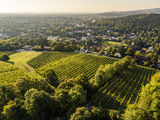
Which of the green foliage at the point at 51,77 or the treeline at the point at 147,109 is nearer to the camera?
the treeline at the point at 147,109

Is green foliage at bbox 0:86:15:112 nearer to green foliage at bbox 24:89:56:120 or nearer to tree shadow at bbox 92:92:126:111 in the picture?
green foliage at bbox 24:89:56:120

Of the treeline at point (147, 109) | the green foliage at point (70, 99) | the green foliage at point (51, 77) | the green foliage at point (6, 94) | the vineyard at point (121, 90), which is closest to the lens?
the treeline at point (147, 109)

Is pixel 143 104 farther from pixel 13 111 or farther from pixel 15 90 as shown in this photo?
pixel 15 90

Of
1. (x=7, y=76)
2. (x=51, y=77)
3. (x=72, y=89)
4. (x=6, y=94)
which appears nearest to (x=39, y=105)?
(x=72, y=89)

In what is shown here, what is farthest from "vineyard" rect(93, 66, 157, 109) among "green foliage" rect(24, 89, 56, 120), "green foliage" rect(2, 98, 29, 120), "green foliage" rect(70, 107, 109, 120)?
"green foliage" rect(2, 98, 29, 120)

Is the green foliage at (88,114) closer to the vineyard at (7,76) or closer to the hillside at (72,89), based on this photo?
the hillside at (72,89)

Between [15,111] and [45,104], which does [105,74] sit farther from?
[15,111]

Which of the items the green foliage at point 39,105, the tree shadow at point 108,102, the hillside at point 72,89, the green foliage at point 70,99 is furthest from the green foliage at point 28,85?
the tree shadow at point 108,102

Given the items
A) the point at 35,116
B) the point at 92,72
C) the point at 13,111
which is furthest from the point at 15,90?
the point at 92,72
